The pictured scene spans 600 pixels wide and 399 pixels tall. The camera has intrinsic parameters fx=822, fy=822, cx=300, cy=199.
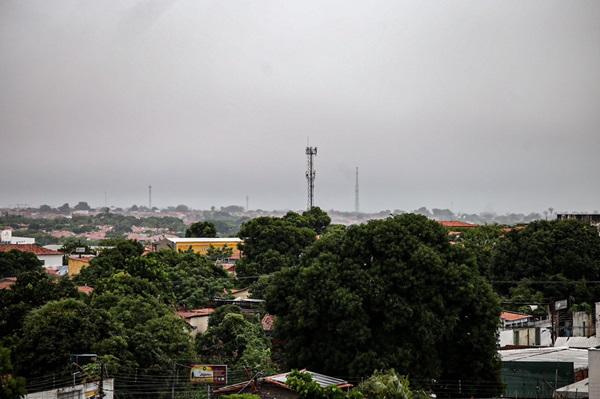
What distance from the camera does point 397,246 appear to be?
21125 mm

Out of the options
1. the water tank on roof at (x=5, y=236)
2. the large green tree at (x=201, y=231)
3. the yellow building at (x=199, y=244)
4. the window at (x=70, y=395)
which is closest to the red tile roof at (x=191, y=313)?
the window at (x=70, y=395)

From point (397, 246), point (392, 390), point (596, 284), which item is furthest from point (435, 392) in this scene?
point (596, 284)

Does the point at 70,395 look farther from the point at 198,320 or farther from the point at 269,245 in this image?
the point at 269,245

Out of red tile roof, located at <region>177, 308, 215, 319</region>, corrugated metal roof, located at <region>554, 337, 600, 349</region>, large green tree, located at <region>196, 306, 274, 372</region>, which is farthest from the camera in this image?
red tile roof, located at <region>177, 308, 215, 319</region>

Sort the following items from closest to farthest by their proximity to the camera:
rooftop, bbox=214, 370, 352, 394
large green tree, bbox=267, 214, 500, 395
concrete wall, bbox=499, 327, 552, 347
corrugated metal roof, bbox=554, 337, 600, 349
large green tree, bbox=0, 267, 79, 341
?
rooftop, bbox=214, 370, 352, 394 → large green tree, bbox=267, 214, 500, 395 → large green tree, bbox=0, 267, 79, 341 → corrugated metal roof, bbox=554, 337, 600, 349 → concrete wall, bbox=499, 327, 552, 347

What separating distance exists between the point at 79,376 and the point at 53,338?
1.72 metres

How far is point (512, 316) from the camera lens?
29281 millimetres

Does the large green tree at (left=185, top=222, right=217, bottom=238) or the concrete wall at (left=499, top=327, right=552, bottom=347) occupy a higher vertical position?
the large green tree at (left=185, top=222, right=217, bottom=238)

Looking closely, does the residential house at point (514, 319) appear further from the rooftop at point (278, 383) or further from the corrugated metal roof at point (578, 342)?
the rooftop at point (278, 383)

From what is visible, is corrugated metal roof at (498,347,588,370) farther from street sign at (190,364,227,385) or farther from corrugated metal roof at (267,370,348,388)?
street sign at (190,364,227,385)

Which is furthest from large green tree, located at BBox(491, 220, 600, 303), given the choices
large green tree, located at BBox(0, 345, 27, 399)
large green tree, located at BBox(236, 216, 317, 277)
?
large green tree, located at BBox(0, 345, 27, 399)

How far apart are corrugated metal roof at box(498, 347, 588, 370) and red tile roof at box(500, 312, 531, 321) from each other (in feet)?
12.9

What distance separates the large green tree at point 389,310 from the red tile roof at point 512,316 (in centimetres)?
767

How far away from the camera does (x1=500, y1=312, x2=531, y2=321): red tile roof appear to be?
28831 millimetres
